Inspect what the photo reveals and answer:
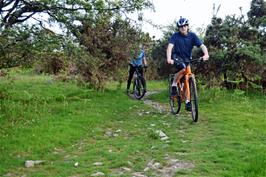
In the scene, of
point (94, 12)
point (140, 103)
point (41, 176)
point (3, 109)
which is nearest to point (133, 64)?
point (140, 103)

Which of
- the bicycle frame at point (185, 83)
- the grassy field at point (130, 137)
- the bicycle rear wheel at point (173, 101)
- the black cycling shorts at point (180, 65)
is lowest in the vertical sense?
the grassy field at point (130, 137)

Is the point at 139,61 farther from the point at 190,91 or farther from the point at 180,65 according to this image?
the point at 190,91

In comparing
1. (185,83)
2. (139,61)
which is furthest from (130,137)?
(139,61)

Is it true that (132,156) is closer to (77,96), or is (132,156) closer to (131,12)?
(131,12)

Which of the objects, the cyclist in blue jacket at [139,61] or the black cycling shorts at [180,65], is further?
the cyclist in blue jacket at [139,61]

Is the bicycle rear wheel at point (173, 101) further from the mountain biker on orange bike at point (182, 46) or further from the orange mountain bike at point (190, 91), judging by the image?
the mountain biker on orange bike at point (182, 46)

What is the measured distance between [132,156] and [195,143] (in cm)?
144

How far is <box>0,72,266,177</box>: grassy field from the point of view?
672cm

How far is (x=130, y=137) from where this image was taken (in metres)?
9.05

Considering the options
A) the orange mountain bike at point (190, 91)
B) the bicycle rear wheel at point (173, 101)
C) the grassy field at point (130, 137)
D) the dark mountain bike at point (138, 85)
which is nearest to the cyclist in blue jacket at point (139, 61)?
the dark mountain bike at point (138, 85)

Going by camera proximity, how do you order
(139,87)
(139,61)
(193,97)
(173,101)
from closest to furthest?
(193,97), (173,101), (139,87), (139,61)

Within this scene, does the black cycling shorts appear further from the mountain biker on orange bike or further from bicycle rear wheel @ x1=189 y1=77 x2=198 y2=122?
bicycle rear wheel @ x1=189 y1=77 x2=198 y2=122

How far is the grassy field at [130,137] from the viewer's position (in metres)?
6.72

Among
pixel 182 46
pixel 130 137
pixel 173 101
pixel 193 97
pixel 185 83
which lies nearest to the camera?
pixel 130 137
